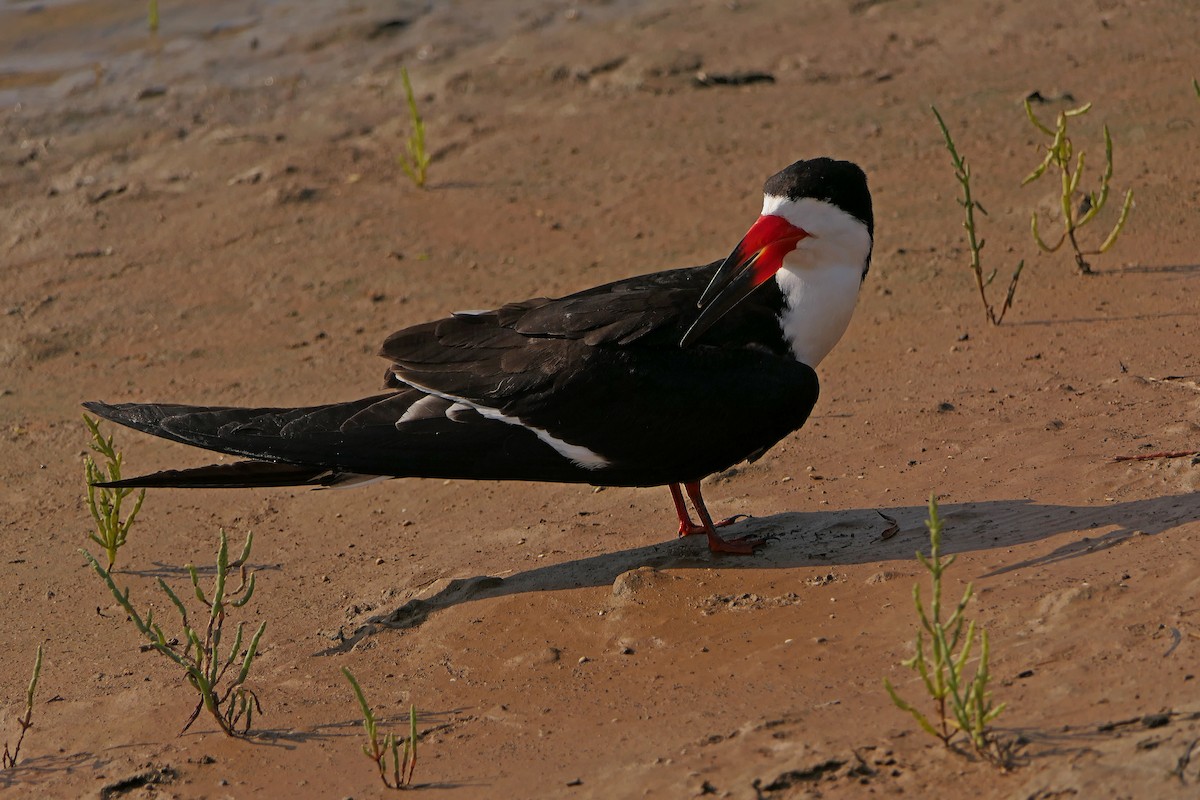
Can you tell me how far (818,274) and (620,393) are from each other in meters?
0.76

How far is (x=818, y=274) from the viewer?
4.56m

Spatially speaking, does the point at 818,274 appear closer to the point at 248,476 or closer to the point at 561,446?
the point at 561,446

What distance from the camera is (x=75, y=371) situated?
263 inches

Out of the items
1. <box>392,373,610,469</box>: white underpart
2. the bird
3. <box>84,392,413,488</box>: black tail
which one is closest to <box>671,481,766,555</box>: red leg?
the bird

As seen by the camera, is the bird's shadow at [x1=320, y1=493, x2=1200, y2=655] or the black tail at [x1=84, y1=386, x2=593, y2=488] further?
the black tail at [x1=84, y1=386, x2=593, y2=488]

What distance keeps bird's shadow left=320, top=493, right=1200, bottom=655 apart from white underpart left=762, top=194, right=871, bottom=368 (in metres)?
0.56

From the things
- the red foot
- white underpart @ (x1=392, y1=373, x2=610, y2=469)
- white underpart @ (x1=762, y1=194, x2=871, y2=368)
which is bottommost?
the red foot

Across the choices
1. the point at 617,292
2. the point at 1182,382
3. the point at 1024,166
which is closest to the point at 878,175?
the point at 1024,166

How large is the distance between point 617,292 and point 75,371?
10.6 feet

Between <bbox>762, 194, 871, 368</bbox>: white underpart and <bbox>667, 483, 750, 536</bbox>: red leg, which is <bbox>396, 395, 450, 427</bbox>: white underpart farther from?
<bbox>762, 194, 871, 368</bbox>: white underpart

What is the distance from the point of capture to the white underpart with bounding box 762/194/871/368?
450cm

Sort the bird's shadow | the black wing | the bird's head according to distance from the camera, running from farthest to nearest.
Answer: the bird's head → the black wing → the bird's shadow

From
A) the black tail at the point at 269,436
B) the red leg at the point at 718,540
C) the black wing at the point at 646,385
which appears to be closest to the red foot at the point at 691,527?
the red leg at the point at 718,540

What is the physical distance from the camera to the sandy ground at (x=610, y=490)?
11.5 feet
